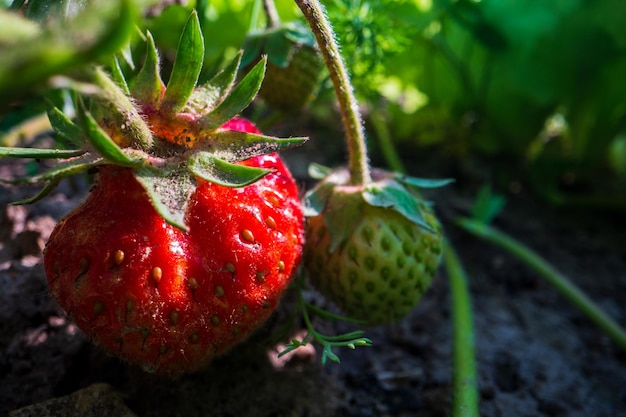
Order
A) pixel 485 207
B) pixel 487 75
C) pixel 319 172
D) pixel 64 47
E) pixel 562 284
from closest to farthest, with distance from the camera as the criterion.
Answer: pixel 64 47, pixel 319 172, pixel 562 284, pixel 485 207, pixel 487 75

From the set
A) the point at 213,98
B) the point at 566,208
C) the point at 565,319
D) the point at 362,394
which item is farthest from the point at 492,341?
the point at 213,98

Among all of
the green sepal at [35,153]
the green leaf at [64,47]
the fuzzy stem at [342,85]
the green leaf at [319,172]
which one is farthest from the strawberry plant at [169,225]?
the green leaf at [64,47]

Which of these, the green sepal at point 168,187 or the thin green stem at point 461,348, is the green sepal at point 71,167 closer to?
the green sepal at point 168,187

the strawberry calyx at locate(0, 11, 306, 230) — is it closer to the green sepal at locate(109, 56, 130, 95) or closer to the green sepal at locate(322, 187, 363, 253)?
the green sepal at locate(109, 56, 130, 95)

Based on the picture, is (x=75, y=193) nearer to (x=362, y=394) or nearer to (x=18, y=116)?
(x=18, y=116)

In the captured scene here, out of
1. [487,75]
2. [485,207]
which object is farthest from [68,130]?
[487,75]

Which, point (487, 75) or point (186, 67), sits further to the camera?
point (487, 75)

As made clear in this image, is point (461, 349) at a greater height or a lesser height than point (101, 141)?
lesser

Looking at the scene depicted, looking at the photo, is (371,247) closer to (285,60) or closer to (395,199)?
(395,199)
